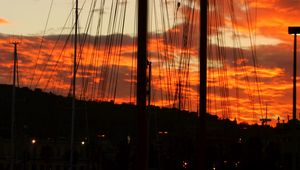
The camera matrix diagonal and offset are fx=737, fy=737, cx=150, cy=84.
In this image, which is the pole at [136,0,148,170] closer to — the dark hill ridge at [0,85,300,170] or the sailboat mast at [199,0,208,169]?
the dark hill ridge at [0,85,300,170]

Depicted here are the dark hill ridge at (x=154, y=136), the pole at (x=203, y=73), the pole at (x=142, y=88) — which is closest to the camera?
the pole at (x=142, y=88)

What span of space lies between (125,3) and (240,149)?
2022 cm

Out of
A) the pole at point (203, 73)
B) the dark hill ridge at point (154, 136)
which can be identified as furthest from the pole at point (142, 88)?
the pole at point (203, 73)

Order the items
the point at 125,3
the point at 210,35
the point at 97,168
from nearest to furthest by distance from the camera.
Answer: the point at 125,3 < the point at 210,35 < the point at 97,168

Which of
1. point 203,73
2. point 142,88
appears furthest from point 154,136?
point 142,88

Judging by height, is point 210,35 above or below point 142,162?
above

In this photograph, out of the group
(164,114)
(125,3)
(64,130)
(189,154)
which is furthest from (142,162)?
(64,130)

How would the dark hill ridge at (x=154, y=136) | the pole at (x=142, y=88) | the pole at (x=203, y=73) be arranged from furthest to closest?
the dark hill ridge at (x=154, y=136), the pole at (x=203, y=73), the pole at (x=142, y=88)

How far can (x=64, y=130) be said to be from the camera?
8912 centimetres

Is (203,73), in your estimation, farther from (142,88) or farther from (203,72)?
(142,88)

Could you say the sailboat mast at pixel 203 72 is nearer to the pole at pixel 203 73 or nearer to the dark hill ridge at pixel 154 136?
the pole at pixel 203 73

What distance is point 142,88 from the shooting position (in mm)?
18531

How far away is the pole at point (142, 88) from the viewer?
18359mm

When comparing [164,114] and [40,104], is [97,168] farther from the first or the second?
[40,104]
